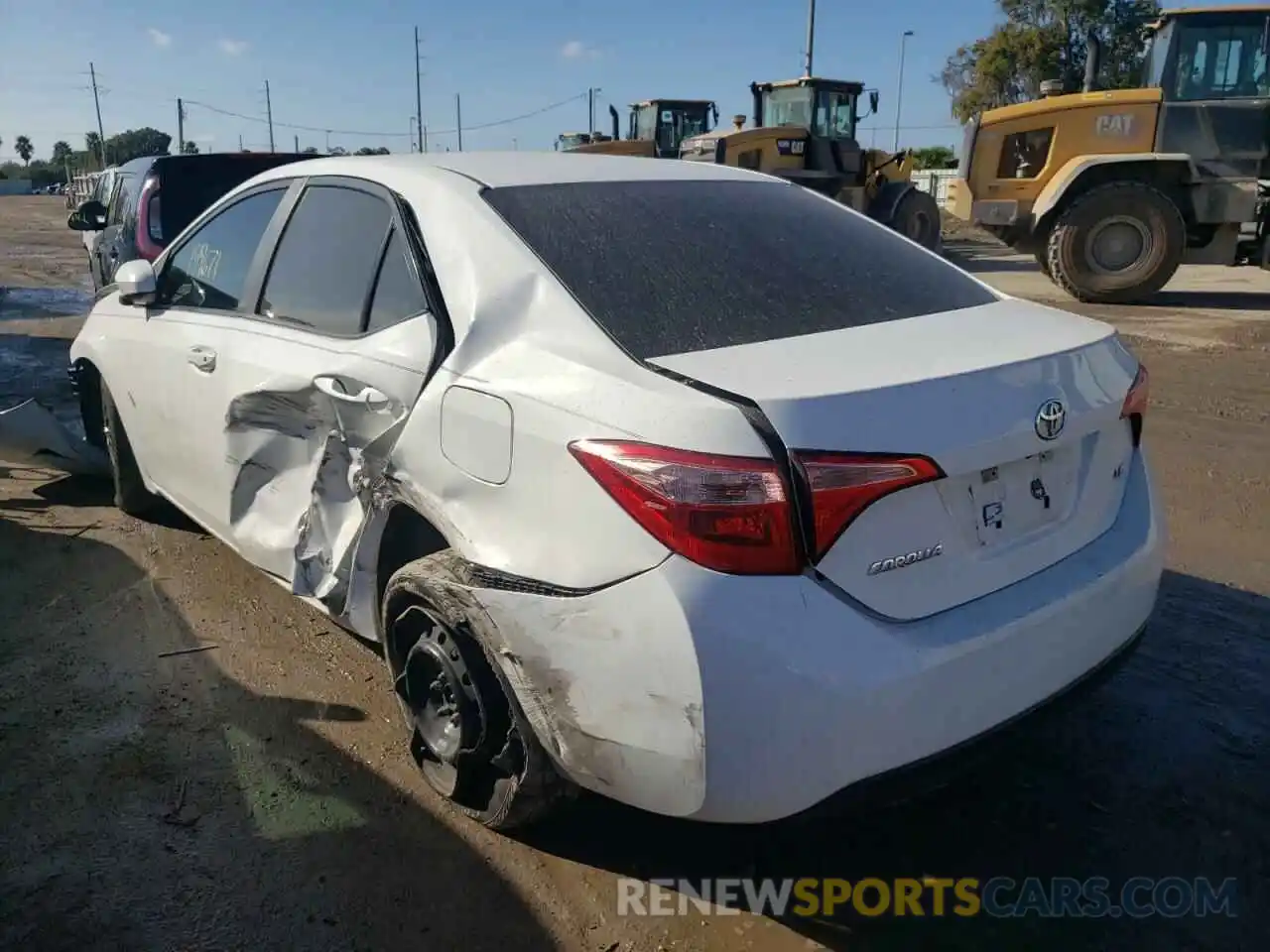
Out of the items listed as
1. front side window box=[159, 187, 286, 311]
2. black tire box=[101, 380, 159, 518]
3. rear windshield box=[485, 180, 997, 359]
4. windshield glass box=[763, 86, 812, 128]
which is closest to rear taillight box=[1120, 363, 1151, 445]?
rear windshield box=[485, 180, 997, 359]

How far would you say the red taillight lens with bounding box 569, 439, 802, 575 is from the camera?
1981 millimetres

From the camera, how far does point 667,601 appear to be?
1988 mm

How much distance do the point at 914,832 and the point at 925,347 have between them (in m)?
1.27

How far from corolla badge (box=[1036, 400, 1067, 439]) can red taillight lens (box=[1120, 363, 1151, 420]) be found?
0.34 m

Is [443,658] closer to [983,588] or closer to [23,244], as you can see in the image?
[983,588]

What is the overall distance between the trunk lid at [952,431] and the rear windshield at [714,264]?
137mm

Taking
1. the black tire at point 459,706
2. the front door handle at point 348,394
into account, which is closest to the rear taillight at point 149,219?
the front door handle at point 348,394

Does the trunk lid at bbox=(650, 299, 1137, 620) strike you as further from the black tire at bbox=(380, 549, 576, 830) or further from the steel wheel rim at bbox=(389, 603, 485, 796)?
the steel wheel rim at bbox=(389, 603, 485, 796)

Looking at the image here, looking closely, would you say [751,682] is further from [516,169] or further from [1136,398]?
[516,169]

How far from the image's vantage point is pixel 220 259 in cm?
392

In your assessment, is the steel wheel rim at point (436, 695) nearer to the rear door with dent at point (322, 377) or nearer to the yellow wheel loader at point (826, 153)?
the rear door with dent at point (322, 377)

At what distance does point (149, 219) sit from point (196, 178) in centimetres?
50

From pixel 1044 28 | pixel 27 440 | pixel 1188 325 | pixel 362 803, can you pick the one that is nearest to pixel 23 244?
pixel 27 440

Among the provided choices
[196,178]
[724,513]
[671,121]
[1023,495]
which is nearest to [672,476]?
[724,513]
